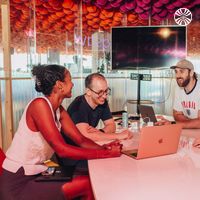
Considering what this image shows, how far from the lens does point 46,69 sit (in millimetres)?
1933

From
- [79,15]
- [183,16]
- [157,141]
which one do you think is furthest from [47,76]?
[183,16]

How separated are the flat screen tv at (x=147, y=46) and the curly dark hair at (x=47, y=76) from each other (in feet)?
10.6

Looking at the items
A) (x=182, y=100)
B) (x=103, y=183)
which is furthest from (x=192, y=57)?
(x=103, y=183)

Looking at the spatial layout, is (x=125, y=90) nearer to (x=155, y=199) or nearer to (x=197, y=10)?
(x=197, y=10)

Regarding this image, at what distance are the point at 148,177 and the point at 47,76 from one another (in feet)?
2.96

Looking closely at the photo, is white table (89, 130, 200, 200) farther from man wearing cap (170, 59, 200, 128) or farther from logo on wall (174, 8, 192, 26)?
logo on wall (174, 8, 192, 26)

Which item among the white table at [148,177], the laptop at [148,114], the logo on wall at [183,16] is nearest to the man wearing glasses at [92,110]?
the laptop at [148,114]

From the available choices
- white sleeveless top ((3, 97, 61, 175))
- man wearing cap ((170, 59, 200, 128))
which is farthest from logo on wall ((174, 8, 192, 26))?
white sleeveless top ((3, 97, 61, 175))

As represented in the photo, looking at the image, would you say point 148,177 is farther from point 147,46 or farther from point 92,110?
point 147,46

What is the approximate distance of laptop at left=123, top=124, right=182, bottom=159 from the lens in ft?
5.70

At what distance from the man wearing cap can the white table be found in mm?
1215

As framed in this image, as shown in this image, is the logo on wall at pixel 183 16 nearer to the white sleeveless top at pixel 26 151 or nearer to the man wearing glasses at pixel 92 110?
the man wearing glasses at pixel 92 110

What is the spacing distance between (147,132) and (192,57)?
A: 13.4ft

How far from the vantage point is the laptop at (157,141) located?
174 centimetres
